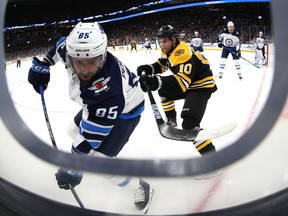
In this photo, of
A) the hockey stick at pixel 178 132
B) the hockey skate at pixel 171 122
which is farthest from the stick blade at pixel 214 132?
the hockey skate at pixel 171 122

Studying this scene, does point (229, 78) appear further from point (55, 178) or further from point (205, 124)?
point (55, 178)

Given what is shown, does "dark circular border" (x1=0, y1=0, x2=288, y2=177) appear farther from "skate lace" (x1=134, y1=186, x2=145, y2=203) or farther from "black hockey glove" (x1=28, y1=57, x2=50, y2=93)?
"black hockey glove" (x1=28, y1=57, x2=50, y2=93)

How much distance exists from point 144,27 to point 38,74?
280 millimetres

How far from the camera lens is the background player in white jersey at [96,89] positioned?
51 centimetres

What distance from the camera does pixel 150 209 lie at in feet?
1.40

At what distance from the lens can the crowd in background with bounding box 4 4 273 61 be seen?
2.15ft

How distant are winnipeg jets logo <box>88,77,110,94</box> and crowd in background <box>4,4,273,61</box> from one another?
123 mm

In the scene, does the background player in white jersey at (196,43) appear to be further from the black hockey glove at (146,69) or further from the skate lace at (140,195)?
the skate lace at (140,195)

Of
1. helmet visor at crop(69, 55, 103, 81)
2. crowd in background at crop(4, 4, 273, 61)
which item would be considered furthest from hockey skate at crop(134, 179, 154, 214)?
crowd in background at crop(4, 4, 273, 61)

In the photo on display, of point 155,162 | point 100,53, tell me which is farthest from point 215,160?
point 100,53

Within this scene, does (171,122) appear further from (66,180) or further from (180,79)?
(66,180)

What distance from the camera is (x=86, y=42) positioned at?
1.67 feet

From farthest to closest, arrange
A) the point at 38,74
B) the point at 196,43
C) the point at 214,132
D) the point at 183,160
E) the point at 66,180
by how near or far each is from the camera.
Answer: the point at 196,43 → the point at 38,74 → the point at 214,132 → the point at 66,180 → the point at 183,160

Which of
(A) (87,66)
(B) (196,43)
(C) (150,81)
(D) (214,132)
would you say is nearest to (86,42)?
(A) (87,66)
